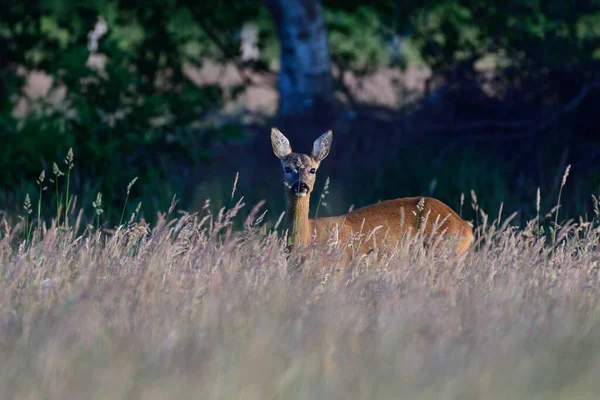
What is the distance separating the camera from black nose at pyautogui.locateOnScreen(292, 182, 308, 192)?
7.04 metres

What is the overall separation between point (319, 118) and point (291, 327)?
358 inches

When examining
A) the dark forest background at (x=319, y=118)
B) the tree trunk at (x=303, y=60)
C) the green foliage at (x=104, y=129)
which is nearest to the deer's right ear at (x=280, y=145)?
the dark forest background at (x=319, y=118)

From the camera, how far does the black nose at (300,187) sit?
23.1 feet

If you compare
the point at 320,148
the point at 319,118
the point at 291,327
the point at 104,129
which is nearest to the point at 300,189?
A: the point at 320,148

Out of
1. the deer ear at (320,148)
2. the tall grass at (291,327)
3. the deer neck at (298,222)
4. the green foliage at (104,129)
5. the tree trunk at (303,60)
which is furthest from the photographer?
the tree trunk at (303,60)

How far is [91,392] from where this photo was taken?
3.94m

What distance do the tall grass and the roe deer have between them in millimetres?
1029

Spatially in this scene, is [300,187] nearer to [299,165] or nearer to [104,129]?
[299,165]

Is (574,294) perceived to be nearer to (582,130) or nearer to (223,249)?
(223,249)

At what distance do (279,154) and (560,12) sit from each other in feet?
16.5

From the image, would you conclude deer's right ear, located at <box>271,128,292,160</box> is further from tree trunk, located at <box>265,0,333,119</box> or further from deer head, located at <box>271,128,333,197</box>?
tree trunk, located at <box>265,0,333,119</box>

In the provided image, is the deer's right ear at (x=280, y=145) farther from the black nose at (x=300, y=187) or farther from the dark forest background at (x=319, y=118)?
the dark forest background at (x=319, y=118)

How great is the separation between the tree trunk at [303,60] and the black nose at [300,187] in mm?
6631

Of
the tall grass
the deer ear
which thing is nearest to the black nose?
the deer ear
